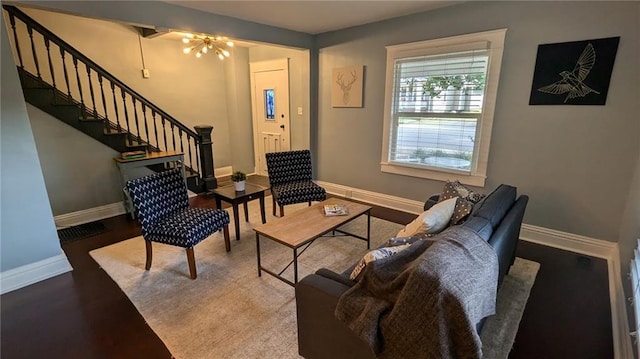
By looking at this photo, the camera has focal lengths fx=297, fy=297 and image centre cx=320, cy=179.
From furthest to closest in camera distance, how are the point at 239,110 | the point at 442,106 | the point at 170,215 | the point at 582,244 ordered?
the point at 239,110 < the point at 442,106 < the point at 582,244 < the point at 170,215

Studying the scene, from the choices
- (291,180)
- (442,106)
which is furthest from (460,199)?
(291,180)

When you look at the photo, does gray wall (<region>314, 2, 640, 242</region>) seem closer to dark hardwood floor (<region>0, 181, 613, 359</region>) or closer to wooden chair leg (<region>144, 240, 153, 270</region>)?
dark hardwood floor (<region>0, 181, 613, 359</region>)

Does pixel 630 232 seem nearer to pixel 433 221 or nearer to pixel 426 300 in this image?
pixel 433 221

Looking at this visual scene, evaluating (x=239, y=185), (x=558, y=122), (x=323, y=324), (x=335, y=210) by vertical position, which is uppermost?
(x=558, y=122)

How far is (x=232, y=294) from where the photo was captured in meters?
2.29

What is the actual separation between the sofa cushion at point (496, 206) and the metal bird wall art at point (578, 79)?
1254 millimetres

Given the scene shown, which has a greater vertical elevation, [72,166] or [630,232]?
[72,166]

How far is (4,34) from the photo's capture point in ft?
6.96

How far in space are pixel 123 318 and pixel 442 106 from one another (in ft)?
11.8

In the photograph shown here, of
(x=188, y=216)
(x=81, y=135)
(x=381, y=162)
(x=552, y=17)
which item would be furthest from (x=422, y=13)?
(x=81, y=135)

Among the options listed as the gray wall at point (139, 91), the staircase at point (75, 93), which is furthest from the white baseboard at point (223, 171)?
the staircase at point (75, 93)

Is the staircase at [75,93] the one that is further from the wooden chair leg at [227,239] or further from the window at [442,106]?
the window at [442,106]

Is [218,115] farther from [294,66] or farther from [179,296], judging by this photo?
[179,296]

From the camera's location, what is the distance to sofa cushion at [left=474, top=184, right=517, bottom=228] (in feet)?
5.64
